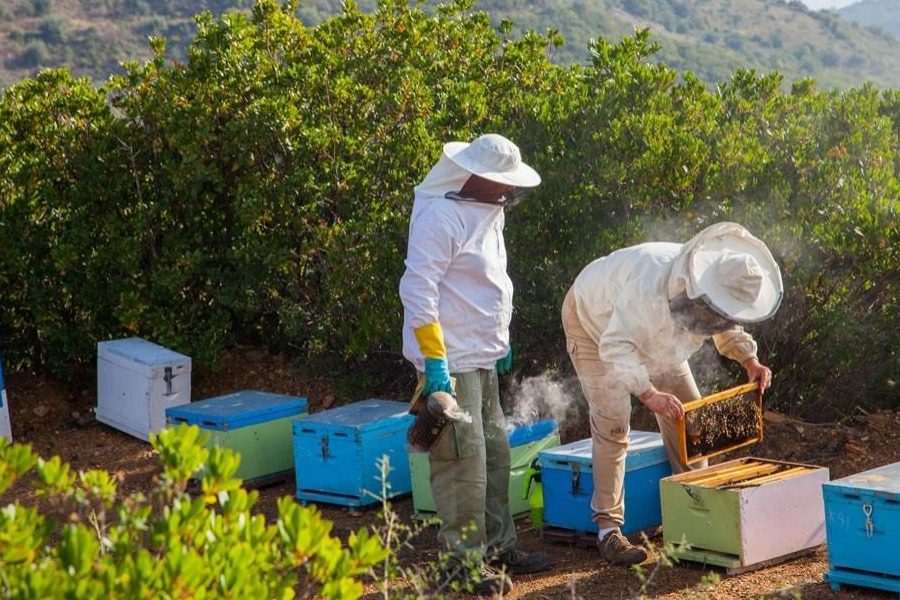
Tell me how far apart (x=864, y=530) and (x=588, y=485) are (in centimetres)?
127

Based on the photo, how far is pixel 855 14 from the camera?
96250 millimetres

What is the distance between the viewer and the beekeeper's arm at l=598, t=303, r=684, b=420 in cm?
486

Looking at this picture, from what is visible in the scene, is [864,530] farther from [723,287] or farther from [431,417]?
[431,417]

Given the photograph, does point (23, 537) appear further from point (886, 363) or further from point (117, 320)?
point (117, 320)

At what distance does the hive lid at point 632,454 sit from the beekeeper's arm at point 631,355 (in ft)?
2.41

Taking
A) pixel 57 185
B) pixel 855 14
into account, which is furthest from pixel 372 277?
pixel 855 14

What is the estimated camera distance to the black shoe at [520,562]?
538 centimetres

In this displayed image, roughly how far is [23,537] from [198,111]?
5.99 m

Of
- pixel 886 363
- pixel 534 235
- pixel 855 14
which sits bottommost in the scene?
pixel 855 14

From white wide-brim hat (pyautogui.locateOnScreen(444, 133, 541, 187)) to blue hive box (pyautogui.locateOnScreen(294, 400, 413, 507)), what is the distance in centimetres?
173

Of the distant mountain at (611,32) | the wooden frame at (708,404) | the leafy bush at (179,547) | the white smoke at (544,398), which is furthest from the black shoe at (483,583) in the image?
the distant mountain at (611,32)

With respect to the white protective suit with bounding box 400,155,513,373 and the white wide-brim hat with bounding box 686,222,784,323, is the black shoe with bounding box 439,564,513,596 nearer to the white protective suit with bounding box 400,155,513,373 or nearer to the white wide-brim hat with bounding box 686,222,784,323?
the white protective suit with bounding box 400,155,513,373

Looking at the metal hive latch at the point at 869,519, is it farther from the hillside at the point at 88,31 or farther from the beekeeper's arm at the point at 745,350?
the hillside at the point at 88,31

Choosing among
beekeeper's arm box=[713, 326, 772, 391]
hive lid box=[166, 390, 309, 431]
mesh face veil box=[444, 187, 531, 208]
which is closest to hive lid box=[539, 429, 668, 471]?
beekeeper's arm box=[713, 326, 772, 391]
